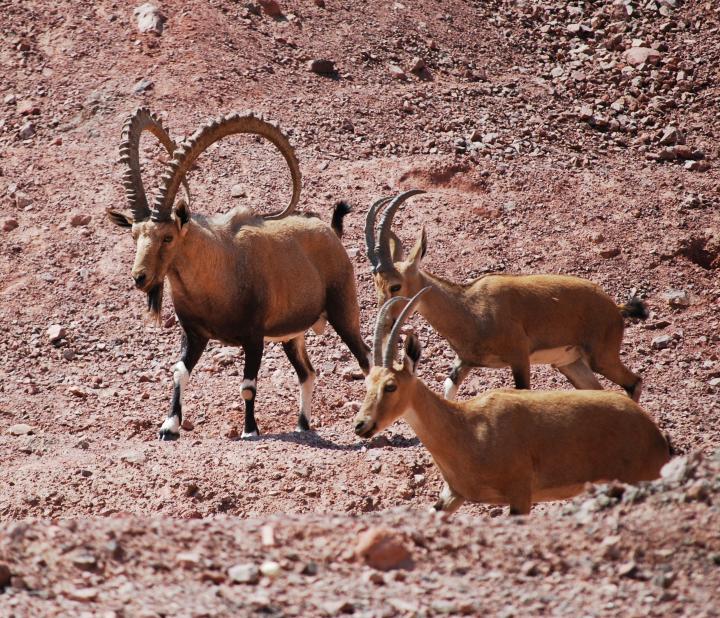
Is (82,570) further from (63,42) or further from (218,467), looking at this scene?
A: (63,42)

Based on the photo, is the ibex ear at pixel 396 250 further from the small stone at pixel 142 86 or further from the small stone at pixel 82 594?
the small stone at pixel 142 86

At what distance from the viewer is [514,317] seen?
40.6 ft

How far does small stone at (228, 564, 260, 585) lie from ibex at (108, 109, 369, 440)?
223 inches

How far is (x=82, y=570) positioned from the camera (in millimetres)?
7043

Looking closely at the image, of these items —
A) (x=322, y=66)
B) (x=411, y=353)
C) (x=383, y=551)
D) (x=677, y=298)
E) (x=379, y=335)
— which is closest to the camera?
(x=383, y=551)

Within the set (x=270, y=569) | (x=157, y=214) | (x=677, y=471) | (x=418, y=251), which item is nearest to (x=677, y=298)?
(x=418, y=251)

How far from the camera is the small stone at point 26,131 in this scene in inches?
778

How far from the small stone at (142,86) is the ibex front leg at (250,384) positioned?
8303 mm

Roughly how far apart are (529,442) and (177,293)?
14.8 ft

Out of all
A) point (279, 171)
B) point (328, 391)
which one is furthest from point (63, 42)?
point (328, 391)

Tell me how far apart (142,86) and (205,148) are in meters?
7.18

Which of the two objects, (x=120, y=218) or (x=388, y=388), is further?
(x=120, y=218)

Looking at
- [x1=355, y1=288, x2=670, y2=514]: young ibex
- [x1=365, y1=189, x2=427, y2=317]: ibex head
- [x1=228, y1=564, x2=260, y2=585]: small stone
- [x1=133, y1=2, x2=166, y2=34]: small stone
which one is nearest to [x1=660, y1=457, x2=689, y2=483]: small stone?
[x1=355, y1=288, x2=670, y2=514]: young ibex

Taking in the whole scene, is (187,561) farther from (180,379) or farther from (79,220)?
(79,220)
